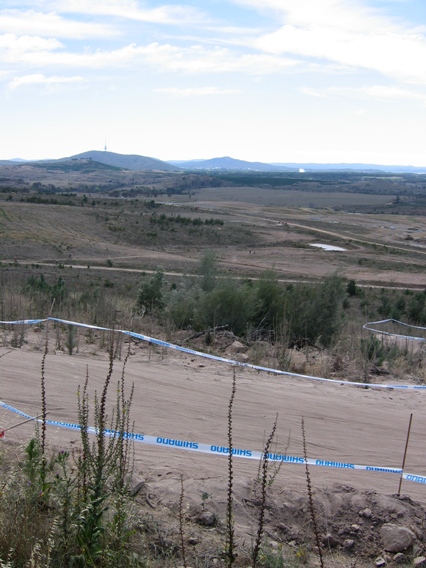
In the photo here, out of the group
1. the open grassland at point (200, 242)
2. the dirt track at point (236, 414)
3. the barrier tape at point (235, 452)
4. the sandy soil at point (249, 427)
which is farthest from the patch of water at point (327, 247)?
the barrier tape at point (235, 452)

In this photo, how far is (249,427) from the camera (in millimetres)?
8219

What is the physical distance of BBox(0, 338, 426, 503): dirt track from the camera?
6.94 metres

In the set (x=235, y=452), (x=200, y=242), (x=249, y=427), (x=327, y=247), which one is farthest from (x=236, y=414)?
(x=327, y=247)

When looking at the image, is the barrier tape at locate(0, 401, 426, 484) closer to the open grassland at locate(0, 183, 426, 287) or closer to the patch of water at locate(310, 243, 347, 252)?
the open grassland at locate(0, 183, 426, 287)

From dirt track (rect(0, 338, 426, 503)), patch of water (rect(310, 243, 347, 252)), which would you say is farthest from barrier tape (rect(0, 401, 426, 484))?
patch of water (rect(310, 243, 347, 252))

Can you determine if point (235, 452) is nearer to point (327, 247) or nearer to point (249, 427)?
point (249, 427)

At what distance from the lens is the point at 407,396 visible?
10539mm

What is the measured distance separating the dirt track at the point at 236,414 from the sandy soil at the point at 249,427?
15mm

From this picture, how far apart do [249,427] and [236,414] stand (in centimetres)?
45

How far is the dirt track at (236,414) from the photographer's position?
6.94m

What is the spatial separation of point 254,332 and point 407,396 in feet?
14.4

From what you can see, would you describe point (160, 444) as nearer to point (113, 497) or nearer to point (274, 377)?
point (113, 497)

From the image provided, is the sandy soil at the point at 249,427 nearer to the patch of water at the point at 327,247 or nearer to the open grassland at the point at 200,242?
the open grassland at the point at 200,242

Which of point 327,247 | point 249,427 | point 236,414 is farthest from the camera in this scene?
point 327,247
